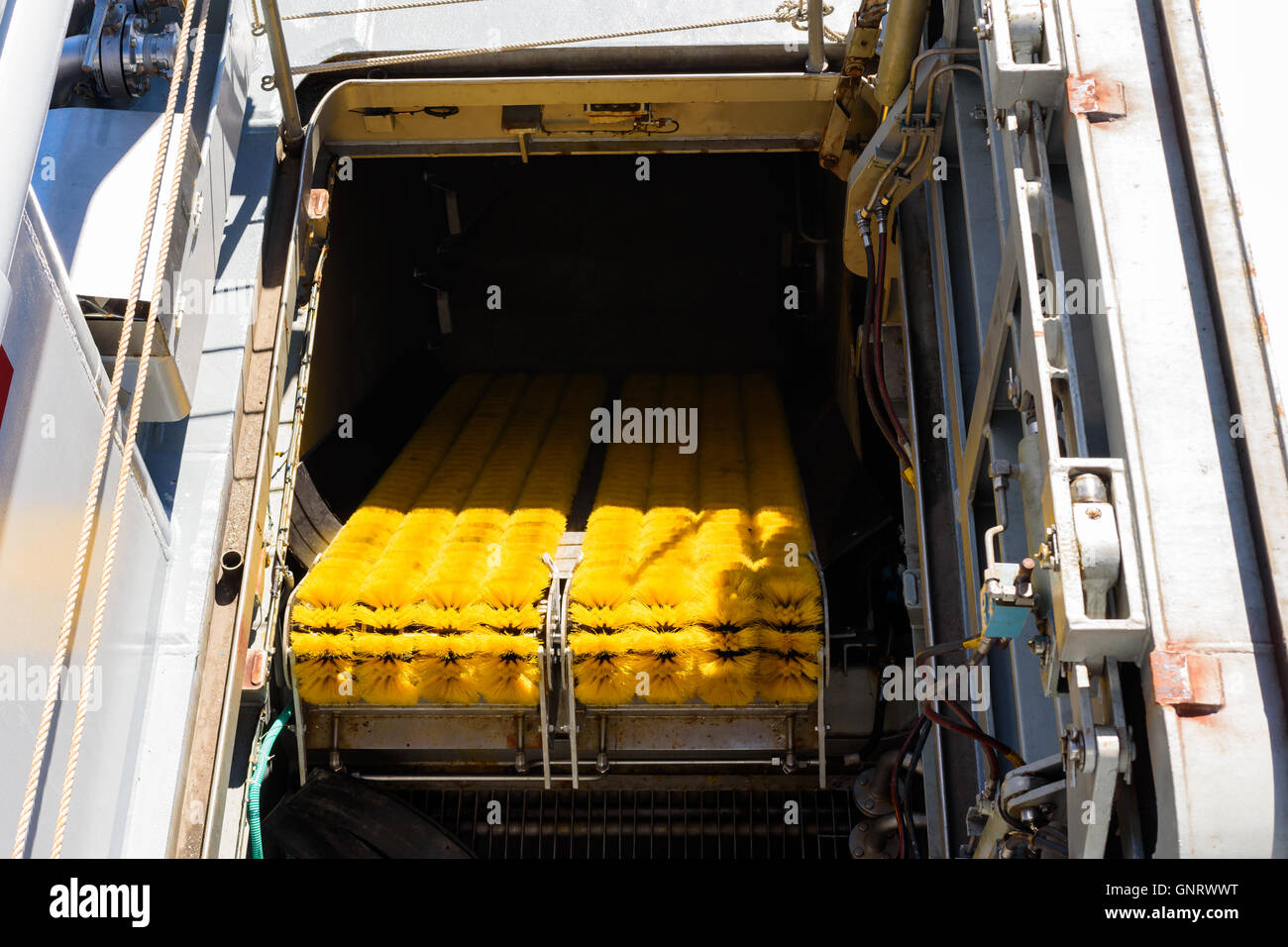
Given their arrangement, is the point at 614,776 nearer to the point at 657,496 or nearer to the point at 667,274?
the point at 657,496

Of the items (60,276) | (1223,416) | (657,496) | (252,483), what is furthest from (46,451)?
(657,496)

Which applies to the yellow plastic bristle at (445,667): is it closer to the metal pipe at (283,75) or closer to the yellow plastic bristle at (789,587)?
the yellow plastic bristle at (789,587)

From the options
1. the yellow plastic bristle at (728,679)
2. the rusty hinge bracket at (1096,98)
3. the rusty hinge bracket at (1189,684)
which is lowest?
the rusty hinge bracket at (1189,684)

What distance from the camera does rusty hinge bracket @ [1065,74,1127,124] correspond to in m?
3.39

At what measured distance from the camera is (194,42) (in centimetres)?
512

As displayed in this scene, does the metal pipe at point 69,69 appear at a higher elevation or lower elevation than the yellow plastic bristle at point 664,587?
higher

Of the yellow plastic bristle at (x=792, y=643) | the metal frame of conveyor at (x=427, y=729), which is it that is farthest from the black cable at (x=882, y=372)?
the metal frame of conveyor at (x=427, y=729)

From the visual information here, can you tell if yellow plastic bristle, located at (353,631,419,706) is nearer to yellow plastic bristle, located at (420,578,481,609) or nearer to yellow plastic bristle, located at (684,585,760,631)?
yellow plastic bristle, located at (420,578,481,609)

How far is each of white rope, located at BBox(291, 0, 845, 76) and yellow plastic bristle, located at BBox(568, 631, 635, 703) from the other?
2.80 metres

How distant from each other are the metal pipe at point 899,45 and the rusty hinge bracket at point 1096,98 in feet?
5.19

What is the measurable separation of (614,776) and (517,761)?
1.74 ft

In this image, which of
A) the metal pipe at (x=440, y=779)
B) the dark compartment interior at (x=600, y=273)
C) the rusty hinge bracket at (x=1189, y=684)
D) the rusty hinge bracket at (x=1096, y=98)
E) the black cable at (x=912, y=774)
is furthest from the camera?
the dark compartment interior at (x=600, y=273)

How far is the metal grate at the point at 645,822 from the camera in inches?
236

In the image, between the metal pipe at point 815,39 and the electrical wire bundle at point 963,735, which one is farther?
the metal pipe at point 815,39
